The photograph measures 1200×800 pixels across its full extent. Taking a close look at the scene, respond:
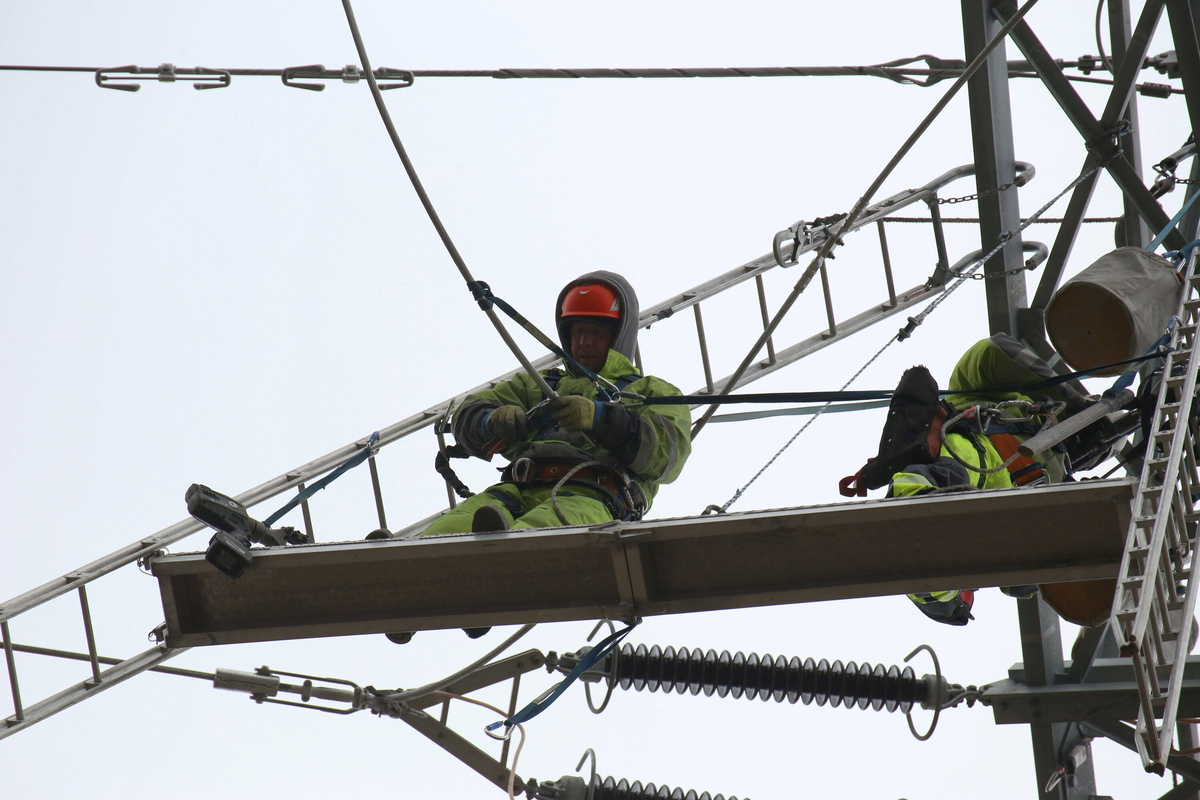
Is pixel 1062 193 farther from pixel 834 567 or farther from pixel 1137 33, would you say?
pixel 834 567

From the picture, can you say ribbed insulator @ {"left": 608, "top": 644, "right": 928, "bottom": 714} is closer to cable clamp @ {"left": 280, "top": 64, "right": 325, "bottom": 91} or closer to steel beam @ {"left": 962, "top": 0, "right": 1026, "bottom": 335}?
steel beam @ {"left": 962, "top": 0, "right": 1026, "bottom": 335}

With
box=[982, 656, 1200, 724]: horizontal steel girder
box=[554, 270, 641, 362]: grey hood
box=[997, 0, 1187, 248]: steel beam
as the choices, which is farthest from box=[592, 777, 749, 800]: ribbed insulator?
box=[997, 0, 1187, 248]: steel beam

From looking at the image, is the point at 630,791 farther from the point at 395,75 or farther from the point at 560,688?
the point at 395,75

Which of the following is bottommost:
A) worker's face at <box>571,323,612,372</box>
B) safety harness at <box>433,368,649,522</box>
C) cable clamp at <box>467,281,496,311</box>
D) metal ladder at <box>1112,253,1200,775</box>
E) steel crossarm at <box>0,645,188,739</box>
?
metal ladder at <box>1112,253,1200,775</box>

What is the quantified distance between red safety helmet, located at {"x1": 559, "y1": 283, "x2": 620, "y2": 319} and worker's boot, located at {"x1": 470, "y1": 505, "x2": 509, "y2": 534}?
1.47 meters

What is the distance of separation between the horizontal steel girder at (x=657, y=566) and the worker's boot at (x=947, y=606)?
76cm

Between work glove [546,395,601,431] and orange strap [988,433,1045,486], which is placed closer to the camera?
work glove [546,395,601,431]

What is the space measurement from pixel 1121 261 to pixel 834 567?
1951 mm

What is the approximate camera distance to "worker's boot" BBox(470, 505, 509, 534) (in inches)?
168

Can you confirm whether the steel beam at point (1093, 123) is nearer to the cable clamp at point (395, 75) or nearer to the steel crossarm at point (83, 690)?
the cable clamp at point (395, 75)

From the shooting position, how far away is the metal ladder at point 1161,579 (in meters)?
2.91

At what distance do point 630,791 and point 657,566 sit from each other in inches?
81.2

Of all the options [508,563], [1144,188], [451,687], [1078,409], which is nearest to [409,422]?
[451,687]

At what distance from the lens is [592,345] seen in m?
5.61
